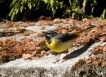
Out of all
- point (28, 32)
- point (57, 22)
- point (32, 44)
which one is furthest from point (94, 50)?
point (57, 22)

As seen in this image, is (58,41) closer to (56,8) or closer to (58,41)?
(58,41)

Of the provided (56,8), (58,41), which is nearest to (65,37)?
(58,41)

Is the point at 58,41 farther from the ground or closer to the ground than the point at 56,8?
farther from the ground

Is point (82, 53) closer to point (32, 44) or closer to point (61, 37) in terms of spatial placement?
point (61, 37)

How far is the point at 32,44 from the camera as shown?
641 cm

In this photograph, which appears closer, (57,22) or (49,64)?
(49,64)

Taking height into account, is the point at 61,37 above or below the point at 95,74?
above

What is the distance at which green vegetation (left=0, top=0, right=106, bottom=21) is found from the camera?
348 inches

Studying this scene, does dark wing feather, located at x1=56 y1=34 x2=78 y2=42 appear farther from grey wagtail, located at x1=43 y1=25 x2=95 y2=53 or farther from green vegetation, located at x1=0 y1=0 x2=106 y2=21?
green vegetation, located at x1=0 y1=0 x2=106 y2=21

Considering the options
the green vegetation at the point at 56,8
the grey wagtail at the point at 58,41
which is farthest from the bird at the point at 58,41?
the green vegetation at the point at 56,8

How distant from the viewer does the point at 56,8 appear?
877cm

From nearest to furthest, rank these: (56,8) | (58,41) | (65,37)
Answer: (58,41)
(65,37)
(56,8)

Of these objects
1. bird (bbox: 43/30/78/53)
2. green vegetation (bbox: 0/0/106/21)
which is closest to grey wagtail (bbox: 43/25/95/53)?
bird (bbox: 43/30/78/53)

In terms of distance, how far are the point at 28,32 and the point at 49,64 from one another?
78.3 inches
